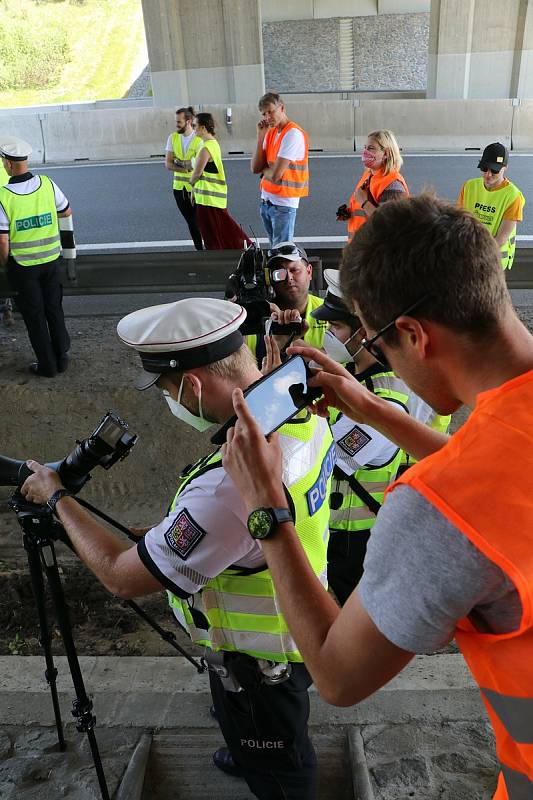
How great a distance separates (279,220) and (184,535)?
7.67 m

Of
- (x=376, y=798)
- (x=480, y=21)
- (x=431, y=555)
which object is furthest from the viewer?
(x=480, y=21)

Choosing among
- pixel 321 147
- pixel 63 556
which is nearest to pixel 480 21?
pixel 321 147

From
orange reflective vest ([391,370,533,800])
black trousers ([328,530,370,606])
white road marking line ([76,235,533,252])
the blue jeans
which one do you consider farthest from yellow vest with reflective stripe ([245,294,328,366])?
white road marking line ([76,235,533,252])

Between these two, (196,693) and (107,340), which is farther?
(107,340)

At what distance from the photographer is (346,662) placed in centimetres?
149

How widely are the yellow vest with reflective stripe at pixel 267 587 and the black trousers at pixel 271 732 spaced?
0.13m

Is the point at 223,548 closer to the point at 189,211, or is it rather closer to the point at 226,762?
the point at 226,762

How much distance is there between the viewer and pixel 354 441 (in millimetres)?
3381

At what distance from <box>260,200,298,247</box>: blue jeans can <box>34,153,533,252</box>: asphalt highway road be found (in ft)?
4.06

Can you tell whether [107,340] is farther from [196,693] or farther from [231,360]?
[231,360]

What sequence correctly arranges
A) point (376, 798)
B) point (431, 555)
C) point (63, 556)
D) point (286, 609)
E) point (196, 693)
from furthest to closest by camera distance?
point (63, 556), point (196, 693), point (376, 798), point (286, 609), point (431, 555)

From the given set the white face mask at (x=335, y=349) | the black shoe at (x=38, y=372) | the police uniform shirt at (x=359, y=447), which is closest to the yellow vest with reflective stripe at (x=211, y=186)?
the black shoe at (x=38, y=372)

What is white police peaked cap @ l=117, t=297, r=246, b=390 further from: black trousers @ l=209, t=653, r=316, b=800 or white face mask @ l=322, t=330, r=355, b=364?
white face mask @ l=322, t=330, r=355, b=364

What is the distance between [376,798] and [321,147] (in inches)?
698
